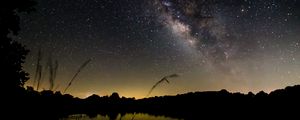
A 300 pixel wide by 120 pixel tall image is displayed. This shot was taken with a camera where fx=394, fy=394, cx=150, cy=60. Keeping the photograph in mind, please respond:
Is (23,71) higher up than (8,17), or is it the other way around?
(8,17)

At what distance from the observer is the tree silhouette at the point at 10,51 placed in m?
15.6

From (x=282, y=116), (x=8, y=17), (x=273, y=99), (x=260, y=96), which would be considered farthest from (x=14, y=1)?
(x=260, y=96)

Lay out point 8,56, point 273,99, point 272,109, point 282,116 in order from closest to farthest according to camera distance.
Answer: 1. point 8,56
2. point 282,116
3. point 272,109
4. point 273,99

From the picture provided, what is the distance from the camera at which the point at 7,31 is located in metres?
16.1

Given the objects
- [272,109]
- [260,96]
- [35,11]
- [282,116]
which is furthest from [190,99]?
[35,11]

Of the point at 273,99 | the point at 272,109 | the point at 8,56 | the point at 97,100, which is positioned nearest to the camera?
the point at 8,56

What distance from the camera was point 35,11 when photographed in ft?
56.1

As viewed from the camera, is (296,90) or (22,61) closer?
(22,61)

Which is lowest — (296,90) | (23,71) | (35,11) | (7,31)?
(23,71)

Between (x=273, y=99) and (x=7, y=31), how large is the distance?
7484 cm

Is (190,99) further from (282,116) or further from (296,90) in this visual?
(282,116)

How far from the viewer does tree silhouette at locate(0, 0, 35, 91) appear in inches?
615

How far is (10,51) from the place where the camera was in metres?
15.9

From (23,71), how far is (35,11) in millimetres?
2671
